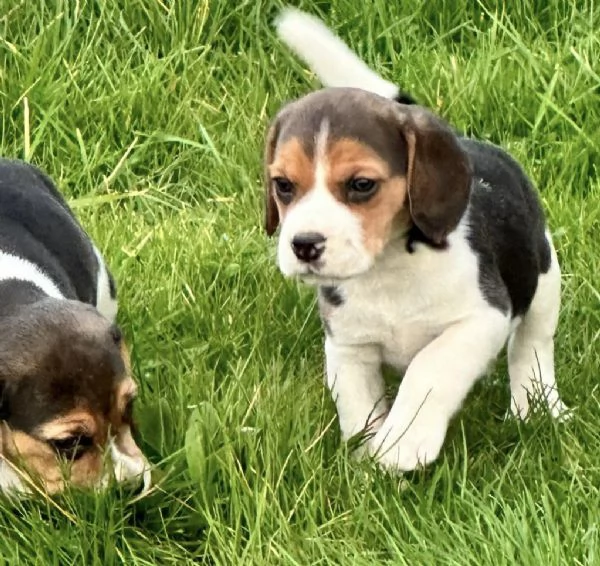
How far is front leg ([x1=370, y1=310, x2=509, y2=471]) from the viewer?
4105 mm

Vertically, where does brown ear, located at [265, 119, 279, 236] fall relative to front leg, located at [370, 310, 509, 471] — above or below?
above

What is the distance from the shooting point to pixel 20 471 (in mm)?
3949

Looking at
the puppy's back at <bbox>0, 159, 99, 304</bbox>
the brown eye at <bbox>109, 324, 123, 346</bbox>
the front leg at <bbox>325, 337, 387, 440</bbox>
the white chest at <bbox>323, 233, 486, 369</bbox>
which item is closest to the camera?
the brown eye at <bbox>109, 324, 123, 346</bbox>

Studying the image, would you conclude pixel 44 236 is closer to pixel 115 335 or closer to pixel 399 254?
pixel 115 335

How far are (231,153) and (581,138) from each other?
1689 millimetres

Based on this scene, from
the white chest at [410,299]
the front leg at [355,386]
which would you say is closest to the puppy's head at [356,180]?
the white chest at [410,299]

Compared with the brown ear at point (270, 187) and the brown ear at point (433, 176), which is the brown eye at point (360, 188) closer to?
the brown ear at point (433, 176)

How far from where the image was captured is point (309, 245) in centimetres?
388

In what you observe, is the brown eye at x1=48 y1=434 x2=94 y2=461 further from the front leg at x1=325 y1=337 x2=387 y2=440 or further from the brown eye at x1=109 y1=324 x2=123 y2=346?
the front leg at x1=325 y1=337 x2=387 y2=440

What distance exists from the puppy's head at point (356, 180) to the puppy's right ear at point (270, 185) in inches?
3.0

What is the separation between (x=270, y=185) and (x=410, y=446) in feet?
3.17

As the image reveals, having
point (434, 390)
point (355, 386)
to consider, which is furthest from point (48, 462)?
point (434, 390)

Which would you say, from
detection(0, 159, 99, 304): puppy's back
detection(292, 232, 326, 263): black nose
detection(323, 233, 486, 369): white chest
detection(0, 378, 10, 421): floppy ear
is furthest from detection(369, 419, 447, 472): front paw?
detection(0, 159, 99, 304): puppy's back

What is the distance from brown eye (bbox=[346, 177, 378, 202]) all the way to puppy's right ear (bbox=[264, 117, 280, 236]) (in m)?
0.38
